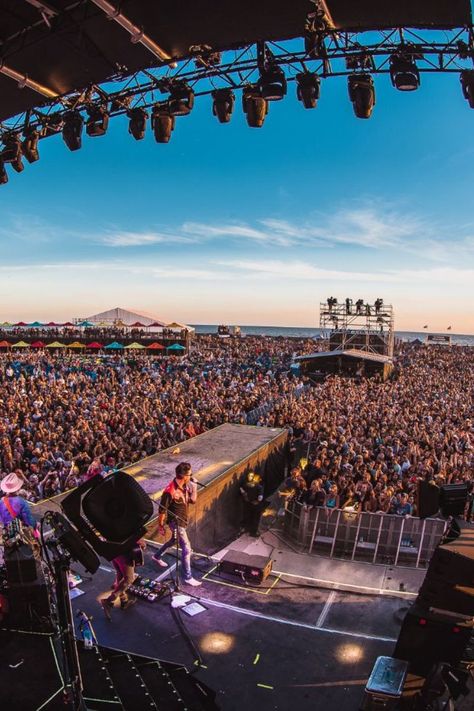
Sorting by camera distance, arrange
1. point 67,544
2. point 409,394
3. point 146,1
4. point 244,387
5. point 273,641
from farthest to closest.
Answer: point 244,387
point 409,394
point 146,1
point 273,641
point 67,544

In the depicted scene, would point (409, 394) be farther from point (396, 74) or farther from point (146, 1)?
point (146, 1)

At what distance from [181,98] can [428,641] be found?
24.2ft

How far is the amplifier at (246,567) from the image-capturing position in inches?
226

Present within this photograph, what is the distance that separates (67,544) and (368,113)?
6.37 metres

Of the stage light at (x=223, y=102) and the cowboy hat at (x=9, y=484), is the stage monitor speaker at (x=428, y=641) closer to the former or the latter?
the cowboy hat at (x=9, y=484)

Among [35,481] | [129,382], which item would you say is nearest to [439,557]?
[35,481]

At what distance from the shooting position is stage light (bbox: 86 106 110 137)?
7.99m

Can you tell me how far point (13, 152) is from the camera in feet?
29.3

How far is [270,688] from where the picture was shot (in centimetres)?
403

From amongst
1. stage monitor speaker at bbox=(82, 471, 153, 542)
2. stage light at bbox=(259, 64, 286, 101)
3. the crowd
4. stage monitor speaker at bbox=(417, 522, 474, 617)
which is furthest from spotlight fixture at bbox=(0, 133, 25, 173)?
stage monitor speaker at bbox=(417, 522, 474, 617)

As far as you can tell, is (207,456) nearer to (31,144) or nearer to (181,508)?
(181,508)

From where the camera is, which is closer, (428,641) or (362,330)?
(428,641)

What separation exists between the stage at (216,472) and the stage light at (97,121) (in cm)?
570

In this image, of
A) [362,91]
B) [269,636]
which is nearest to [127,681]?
[269,636]
